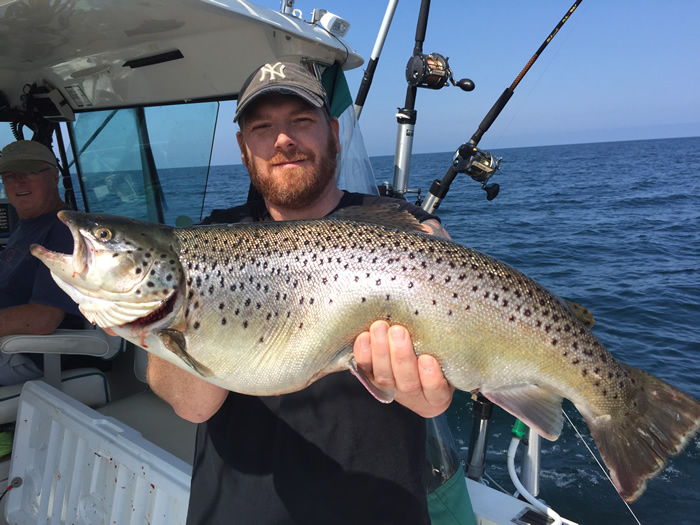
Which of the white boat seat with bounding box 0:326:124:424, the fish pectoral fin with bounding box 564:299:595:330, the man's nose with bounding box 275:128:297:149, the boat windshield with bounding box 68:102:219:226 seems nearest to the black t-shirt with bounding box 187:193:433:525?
the fish pectoral fin with bounding box 564:299:595:330

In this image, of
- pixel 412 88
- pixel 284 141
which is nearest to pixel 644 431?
pixel 284 141

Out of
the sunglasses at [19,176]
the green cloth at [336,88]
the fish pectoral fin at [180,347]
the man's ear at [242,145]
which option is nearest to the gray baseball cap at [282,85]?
the man's ear at [242,145]

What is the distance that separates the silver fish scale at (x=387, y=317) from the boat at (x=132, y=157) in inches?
49.9

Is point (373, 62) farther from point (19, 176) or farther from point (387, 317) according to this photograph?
point (387, 317)

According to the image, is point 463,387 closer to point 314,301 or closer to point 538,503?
point 314,301

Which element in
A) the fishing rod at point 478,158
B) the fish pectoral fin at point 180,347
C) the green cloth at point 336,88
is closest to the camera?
the fish pectoral fin at point 180,347

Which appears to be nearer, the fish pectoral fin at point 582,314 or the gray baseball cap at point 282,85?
the fish pectoral fin at point 582,314

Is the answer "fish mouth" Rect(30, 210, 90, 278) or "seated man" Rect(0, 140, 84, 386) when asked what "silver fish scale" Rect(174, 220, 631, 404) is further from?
"seated man" Rect(0, 140, 84, 386)

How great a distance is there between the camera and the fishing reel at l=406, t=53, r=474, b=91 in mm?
4809

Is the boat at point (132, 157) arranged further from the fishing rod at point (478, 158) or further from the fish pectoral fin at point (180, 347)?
the fish pectoral fin at point (180, 347)

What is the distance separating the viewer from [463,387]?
206cm

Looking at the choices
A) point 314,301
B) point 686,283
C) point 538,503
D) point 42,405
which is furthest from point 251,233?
point 686,283

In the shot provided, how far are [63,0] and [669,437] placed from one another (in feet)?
14.5

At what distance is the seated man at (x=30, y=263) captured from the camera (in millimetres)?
3957
